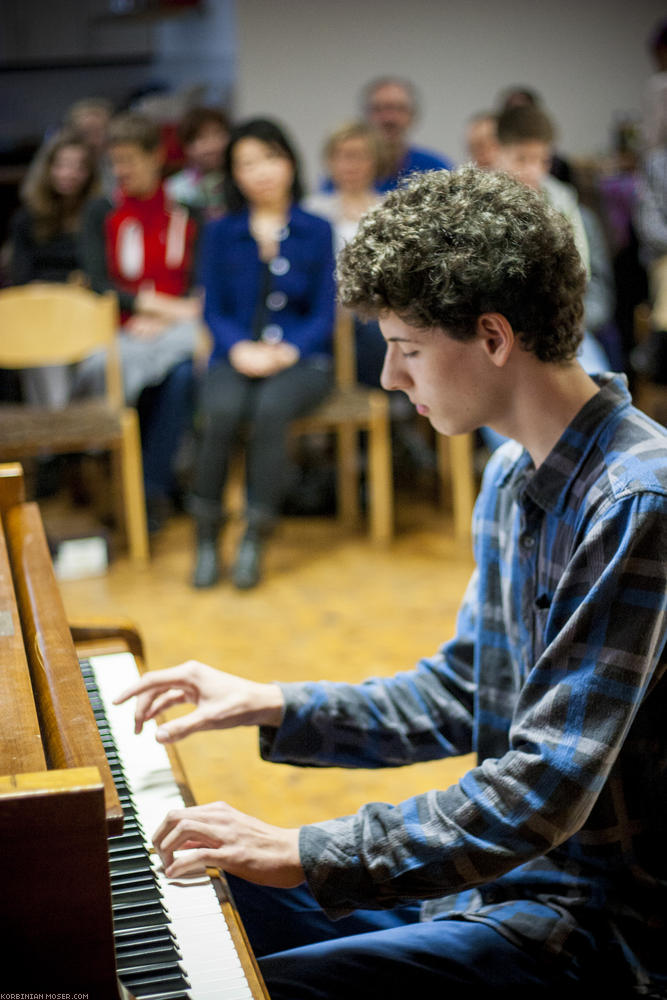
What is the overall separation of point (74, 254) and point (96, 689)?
3594 mm

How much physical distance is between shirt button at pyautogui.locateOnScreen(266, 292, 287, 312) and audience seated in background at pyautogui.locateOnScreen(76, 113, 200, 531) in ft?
1.51

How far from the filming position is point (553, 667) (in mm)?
1029

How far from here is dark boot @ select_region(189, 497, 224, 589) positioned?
12.0 ft

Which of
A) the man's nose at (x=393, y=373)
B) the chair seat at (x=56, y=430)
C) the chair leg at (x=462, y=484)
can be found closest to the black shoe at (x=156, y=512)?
the chair seat at (x=56, y=430)

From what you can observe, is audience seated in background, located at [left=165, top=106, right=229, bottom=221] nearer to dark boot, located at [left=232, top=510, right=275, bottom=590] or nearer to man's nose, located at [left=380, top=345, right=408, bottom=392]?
dark boot, located at [left=232, top=510, right=275, bottom=590]

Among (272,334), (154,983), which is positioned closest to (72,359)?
(272,334)

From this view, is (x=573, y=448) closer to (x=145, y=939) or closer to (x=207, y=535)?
(x=145, y=939)

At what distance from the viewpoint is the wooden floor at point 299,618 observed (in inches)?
93.4

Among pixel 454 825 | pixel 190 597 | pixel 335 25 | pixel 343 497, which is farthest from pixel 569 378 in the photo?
pixel 335 25

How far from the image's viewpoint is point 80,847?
0.75 meters

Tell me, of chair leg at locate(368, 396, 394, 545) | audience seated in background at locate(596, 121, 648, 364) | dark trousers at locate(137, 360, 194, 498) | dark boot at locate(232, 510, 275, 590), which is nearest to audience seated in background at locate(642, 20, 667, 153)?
audience seated in background at locate(596, 121, 648, 364)

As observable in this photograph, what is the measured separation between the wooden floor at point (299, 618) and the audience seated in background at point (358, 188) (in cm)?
62

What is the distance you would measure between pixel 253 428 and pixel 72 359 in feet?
2.68

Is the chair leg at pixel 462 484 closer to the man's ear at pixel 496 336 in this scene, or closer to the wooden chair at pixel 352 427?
the wooden chair at pixel 352 427
